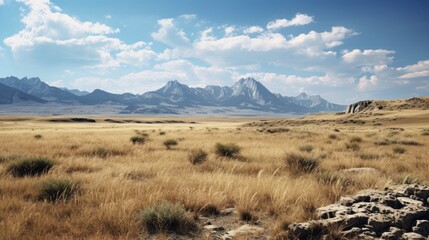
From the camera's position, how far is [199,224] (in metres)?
5.37

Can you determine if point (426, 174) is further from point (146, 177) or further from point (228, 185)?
point (146, 177)

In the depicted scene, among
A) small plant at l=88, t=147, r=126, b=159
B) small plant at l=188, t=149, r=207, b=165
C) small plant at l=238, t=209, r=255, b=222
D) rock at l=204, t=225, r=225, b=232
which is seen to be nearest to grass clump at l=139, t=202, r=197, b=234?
rock at l=204, t=225, r=225, b=232

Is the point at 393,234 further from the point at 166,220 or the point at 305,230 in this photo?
the point at 166,220

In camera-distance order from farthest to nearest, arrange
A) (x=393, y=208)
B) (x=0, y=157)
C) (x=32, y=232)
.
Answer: (x=0, y=157) → (x=393, y=208) → (x=32, y=232)

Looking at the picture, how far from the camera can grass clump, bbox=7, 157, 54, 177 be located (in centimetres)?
917

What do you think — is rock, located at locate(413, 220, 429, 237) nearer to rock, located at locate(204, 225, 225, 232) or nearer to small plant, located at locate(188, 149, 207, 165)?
rock, located at locate(204, 225, 225, 232)

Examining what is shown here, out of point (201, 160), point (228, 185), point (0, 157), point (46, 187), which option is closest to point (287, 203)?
point (228, 185)

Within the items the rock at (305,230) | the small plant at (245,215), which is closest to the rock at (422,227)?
the rock at (305,230)

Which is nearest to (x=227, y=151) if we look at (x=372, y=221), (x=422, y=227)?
(x=372, y=221)

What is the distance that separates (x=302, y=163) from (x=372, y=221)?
6.42 m

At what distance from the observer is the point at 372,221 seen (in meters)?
4.61

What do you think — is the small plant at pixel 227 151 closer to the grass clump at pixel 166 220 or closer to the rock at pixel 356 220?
the grass clump at pixel 166 220

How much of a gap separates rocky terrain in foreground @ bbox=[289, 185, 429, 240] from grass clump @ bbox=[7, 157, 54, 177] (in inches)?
312

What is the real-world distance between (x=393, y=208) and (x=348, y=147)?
1508 centimetres
